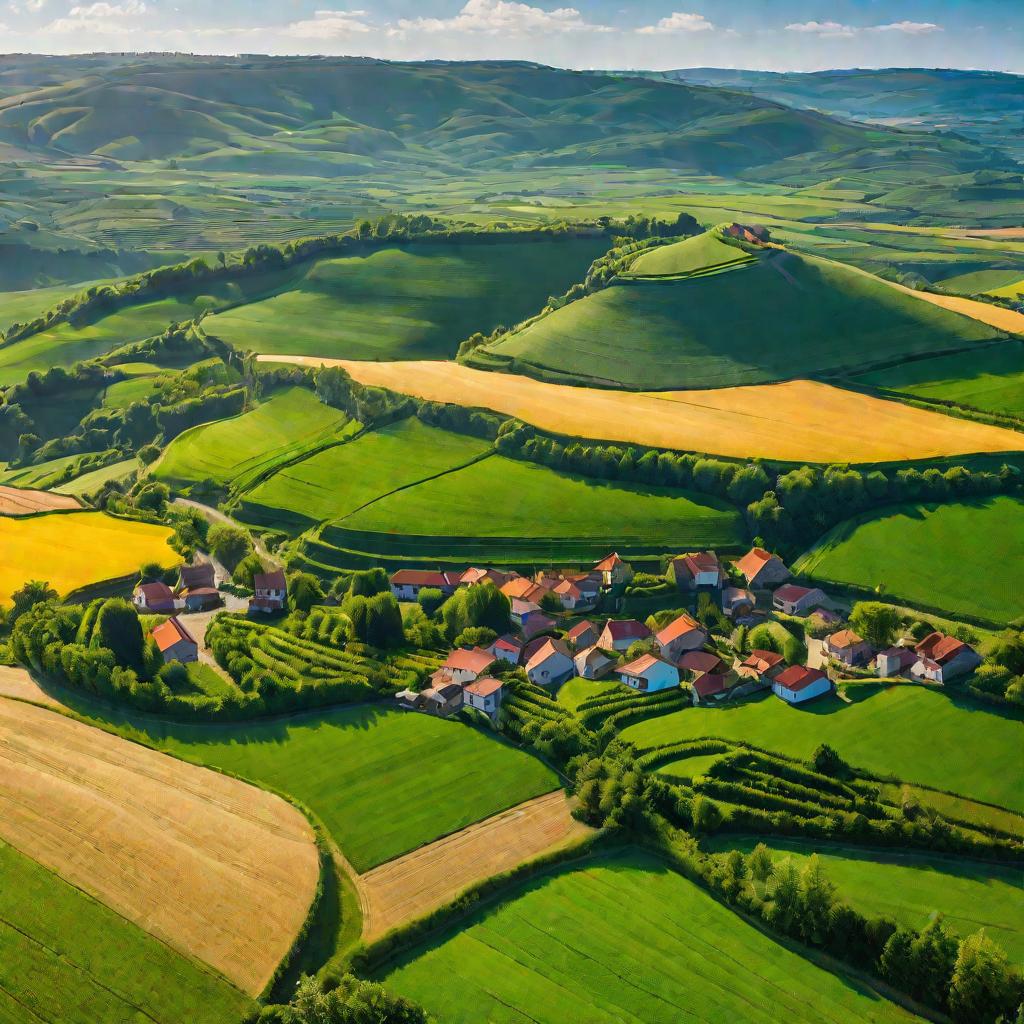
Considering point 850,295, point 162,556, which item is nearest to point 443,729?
point 162,556

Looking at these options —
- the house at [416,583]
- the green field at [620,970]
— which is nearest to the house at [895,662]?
the green field at [620,970]

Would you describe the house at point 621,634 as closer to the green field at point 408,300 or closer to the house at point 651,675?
the house at point 651,675

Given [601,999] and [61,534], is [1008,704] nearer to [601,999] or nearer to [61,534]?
[601,999]

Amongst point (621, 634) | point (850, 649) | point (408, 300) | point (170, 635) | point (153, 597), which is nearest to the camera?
point (850, 649)

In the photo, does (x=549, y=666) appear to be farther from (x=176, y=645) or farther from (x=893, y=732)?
(x=176, y=645)

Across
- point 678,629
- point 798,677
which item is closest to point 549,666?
point 678,629

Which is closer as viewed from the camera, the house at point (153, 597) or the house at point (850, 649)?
the house at point (850, 649)
